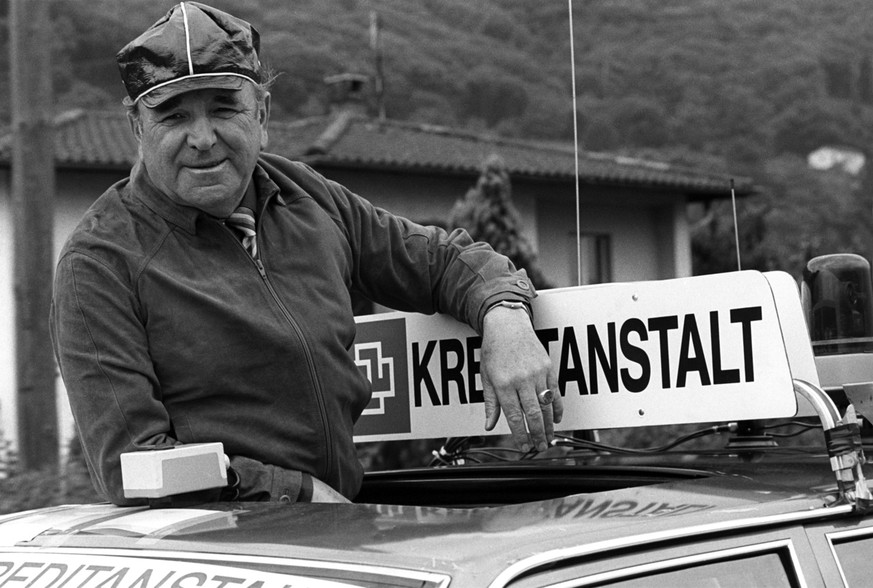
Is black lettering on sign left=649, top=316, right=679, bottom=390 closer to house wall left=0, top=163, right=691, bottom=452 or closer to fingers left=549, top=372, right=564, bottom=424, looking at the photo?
fingers left=549, top=372, right=564, bottom=424

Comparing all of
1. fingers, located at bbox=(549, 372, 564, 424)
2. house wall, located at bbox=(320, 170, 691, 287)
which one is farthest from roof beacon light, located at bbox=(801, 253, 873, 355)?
house wall, located at bbox=(320, 170, 691, 287)

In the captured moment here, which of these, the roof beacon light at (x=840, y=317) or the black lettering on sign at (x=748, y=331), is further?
the roof beacon light at (x=840, y=317)

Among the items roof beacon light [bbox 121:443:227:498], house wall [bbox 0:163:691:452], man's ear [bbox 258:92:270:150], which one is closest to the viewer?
roof beacon light [bbox 121:443:227:498]

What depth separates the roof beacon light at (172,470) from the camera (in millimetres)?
2133

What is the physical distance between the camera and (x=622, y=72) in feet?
145

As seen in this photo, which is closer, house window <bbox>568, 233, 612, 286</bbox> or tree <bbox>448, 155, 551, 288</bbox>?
tree <bbox>448, 155, 551, 288</bbox>

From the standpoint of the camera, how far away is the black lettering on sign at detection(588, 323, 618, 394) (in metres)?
2.60

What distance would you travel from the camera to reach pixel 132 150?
56.4ft

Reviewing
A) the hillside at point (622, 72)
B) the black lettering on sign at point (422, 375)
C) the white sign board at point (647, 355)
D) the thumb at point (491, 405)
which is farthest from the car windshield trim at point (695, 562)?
the hillside at point (622, 72)

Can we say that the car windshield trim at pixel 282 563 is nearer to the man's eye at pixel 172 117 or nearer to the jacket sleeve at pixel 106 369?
the jacket sleeve at pixel 106 369

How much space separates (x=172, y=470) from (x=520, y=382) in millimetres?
683

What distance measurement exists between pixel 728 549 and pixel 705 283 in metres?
0.71

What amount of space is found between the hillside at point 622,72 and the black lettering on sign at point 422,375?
32.6 meters

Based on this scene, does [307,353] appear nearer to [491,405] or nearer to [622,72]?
[491,405]
